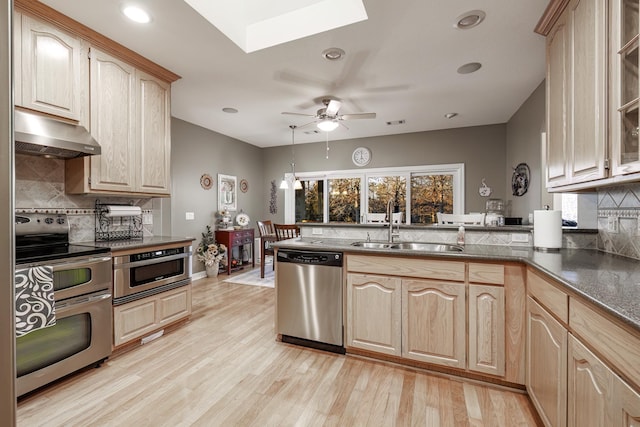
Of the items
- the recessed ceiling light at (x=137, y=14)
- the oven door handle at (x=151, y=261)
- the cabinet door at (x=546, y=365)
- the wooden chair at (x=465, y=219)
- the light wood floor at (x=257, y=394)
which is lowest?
the light wood floor at (x=257, y=394)

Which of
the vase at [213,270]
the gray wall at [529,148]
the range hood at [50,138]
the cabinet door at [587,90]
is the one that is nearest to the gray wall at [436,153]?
the gray wall at [529,148]

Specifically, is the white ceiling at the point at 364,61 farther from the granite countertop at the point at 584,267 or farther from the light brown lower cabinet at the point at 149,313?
the light brown lower cabinet at the point at 149,313

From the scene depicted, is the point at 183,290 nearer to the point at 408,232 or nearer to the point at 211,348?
the point at 211,348

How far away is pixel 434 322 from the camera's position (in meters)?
2.09

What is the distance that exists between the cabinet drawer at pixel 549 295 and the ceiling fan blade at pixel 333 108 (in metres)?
2.57

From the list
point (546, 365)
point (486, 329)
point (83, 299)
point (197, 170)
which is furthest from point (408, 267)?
point (197, 170)

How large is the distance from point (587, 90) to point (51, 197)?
12.8 feet

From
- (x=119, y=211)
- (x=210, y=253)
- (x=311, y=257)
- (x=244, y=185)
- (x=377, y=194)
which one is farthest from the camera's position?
(x=244, y=185)

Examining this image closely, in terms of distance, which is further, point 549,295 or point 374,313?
point 374,313

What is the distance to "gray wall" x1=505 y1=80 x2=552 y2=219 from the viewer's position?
334 cm

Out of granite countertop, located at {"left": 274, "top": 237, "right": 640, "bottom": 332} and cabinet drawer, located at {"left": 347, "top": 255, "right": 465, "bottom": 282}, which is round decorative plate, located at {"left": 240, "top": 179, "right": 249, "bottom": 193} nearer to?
granite countertop, located at {"left": 274, "top": 237, "right": 640, "bottom": 332}

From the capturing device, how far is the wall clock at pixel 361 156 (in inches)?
236

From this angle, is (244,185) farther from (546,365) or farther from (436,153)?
(546,365)

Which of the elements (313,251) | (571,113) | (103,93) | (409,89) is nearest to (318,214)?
(409,89)
